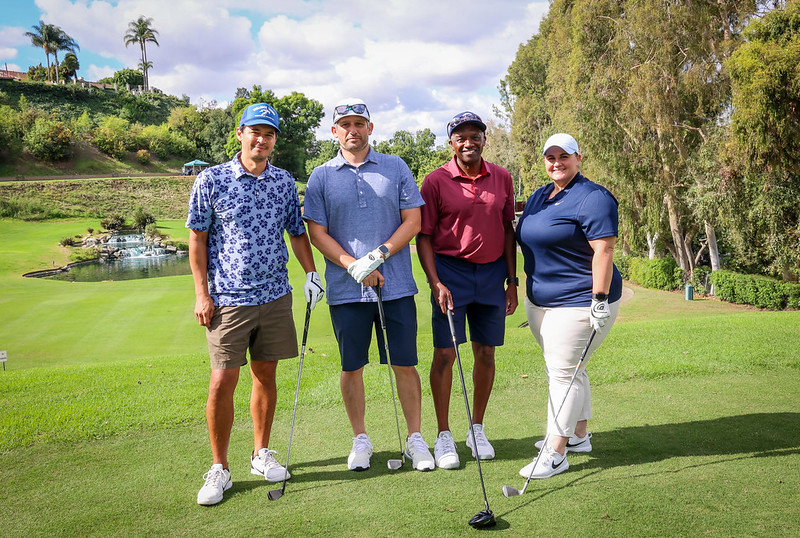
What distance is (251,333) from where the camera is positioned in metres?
3.40

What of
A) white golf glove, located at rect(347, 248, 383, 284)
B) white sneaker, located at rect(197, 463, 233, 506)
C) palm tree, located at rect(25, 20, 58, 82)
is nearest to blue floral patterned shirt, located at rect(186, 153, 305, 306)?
white golf glove, located at rect(347, 248, 383, 284)

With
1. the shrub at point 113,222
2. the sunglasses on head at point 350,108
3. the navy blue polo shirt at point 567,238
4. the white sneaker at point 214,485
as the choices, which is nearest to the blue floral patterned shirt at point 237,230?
the sunglasses on head at point 350,108

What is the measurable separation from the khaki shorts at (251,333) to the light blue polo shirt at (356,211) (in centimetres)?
33

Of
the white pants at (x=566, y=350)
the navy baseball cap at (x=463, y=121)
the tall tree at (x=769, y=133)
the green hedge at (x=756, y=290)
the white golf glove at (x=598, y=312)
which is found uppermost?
the tall tree at (x=769, y=133)

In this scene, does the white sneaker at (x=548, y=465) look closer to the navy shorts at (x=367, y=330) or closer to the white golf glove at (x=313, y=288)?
the navy shorts at (x=367, y=330)

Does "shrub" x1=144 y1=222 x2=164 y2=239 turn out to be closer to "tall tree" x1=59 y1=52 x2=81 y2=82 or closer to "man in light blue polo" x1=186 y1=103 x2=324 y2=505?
"man in light blue polo" x1=186 y1=103 x2=324 y2=505

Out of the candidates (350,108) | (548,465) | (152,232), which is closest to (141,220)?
(152,232)

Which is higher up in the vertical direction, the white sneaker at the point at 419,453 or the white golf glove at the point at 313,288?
the white golf glove at the point at 313,288

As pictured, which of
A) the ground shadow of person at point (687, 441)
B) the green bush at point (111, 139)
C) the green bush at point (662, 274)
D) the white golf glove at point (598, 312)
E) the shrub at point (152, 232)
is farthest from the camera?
the green bush at point (111, 139)

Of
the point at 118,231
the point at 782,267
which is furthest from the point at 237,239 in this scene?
the point at 118,231

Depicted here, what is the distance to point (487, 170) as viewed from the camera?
372 centimetres

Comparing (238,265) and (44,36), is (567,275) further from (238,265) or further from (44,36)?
(44,36)

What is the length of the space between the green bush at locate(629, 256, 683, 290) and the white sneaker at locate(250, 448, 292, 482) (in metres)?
23.2

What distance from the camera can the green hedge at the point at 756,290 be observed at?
17500 millimetres
